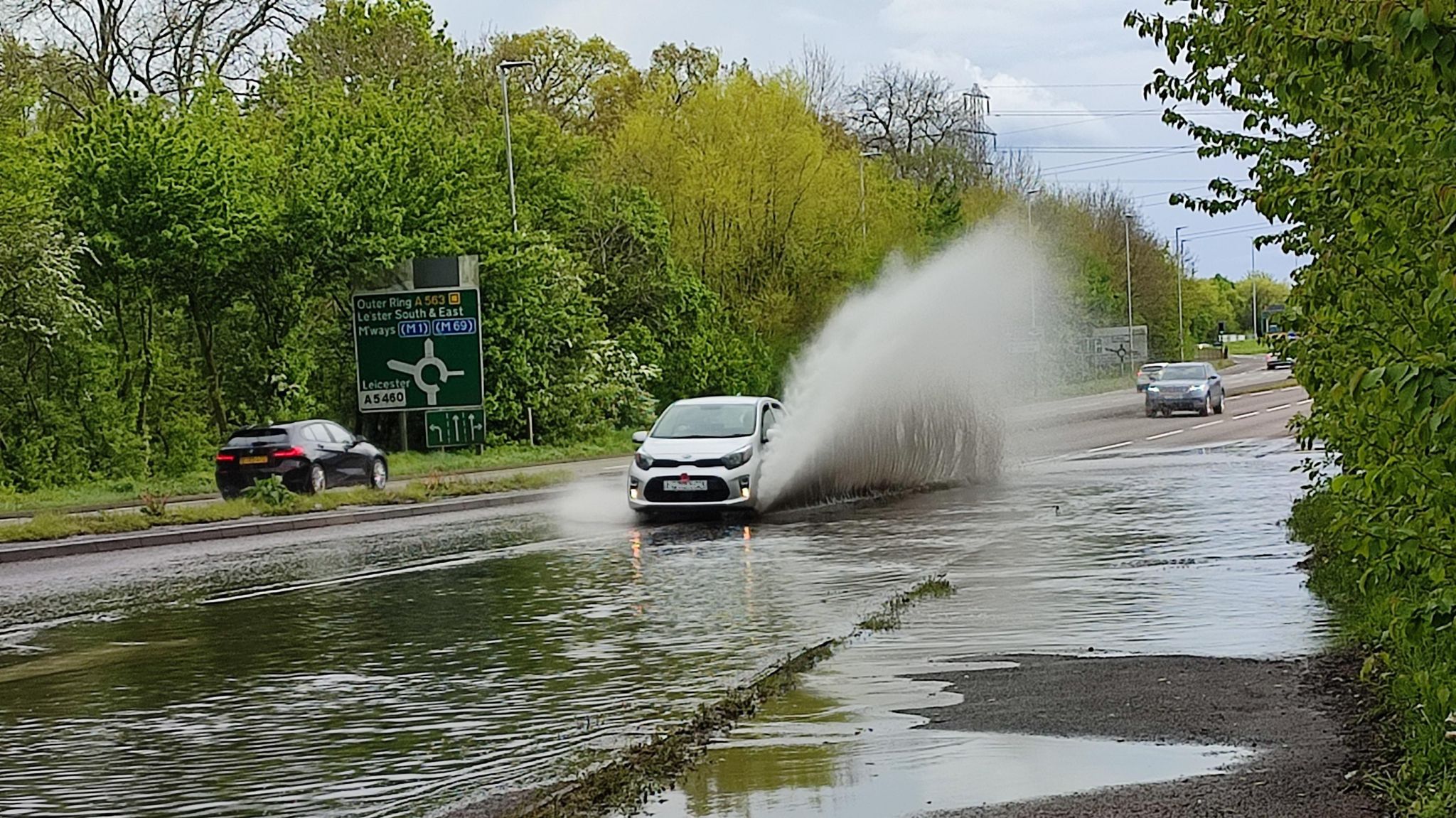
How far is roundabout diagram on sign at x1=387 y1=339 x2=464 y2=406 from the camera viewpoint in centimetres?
3416

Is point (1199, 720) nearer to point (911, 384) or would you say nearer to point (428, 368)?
point (911, 384)

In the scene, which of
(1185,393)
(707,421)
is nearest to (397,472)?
(707,421)

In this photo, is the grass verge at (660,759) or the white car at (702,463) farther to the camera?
the white car at (702,463)

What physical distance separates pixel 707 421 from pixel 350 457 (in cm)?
1080

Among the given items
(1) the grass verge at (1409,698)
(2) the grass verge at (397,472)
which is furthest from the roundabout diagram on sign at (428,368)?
(1) the grass verge at (1409,698)

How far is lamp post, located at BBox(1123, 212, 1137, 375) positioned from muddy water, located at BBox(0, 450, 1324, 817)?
76038 millimetres

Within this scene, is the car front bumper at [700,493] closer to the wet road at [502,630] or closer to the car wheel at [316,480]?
the wet road at [502,630]

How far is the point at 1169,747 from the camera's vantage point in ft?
25.5

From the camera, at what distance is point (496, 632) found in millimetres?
12852

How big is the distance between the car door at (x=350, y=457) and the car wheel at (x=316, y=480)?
2.86 feet

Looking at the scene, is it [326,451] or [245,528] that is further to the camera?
[326,451]

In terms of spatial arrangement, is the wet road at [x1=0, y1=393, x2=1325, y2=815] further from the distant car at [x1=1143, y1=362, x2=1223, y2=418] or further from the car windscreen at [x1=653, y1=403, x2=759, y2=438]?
the distant car at [x1=1143, y1=362, x2=1223, y2=418]

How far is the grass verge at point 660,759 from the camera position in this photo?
7.04 metres

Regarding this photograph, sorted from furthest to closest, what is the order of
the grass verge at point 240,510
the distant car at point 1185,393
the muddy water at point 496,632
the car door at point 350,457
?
the distant car at point 1185,393, the car door at point 350,457, the grass verge at point 240,510, the muddy water at point 496,632
